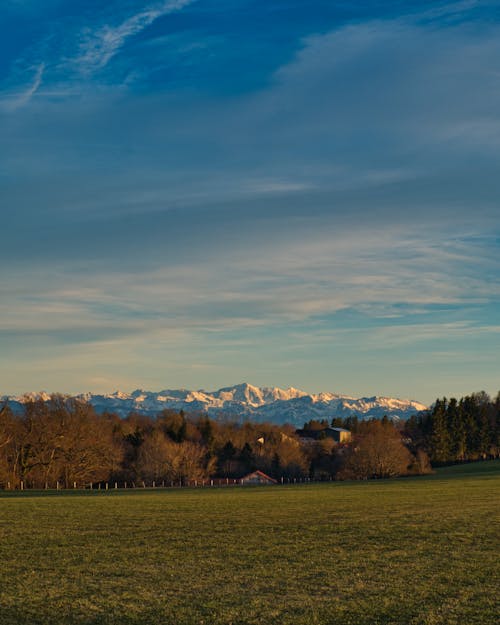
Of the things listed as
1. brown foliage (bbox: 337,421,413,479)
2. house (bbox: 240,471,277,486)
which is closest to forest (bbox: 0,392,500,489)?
brown foliage (bbox: 337,421,413,479)

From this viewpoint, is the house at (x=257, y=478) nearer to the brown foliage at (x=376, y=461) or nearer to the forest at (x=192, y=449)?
the forest at (x=192, y=449)

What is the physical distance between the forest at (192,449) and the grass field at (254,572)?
Result: 2706 inches

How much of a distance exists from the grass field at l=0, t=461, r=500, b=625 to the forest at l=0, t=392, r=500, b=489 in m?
68.7

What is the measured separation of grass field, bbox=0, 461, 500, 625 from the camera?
1131cm

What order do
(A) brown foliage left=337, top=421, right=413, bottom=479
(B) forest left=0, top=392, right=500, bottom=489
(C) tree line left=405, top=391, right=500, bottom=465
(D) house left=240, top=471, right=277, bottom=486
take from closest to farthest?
(B) forest left=0, top=392, right=500, bottom=489, (A) brown foliage left=337, top=421, right=413, bottom=479, (D) house left=240, top=471, right=277, bottom=486, (C) tree line left=405, top=391, right=500, bottom=465

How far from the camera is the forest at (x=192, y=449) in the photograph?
92.8 m

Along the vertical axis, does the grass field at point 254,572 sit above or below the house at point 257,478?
above

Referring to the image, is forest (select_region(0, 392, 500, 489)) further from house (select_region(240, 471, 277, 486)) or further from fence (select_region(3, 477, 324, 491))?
house (select_region(240, 471, 277, 486))

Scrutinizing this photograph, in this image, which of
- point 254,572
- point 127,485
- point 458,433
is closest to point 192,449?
point 127,485

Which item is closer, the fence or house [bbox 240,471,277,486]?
the fence

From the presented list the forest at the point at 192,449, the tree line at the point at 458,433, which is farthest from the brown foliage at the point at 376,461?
the tree line at the point at 458,433

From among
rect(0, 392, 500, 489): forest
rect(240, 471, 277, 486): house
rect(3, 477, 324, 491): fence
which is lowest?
rect(240, 471, 277, 486): house

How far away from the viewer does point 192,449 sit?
122875 millimetres

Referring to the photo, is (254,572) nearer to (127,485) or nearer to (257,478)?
(127,485)
